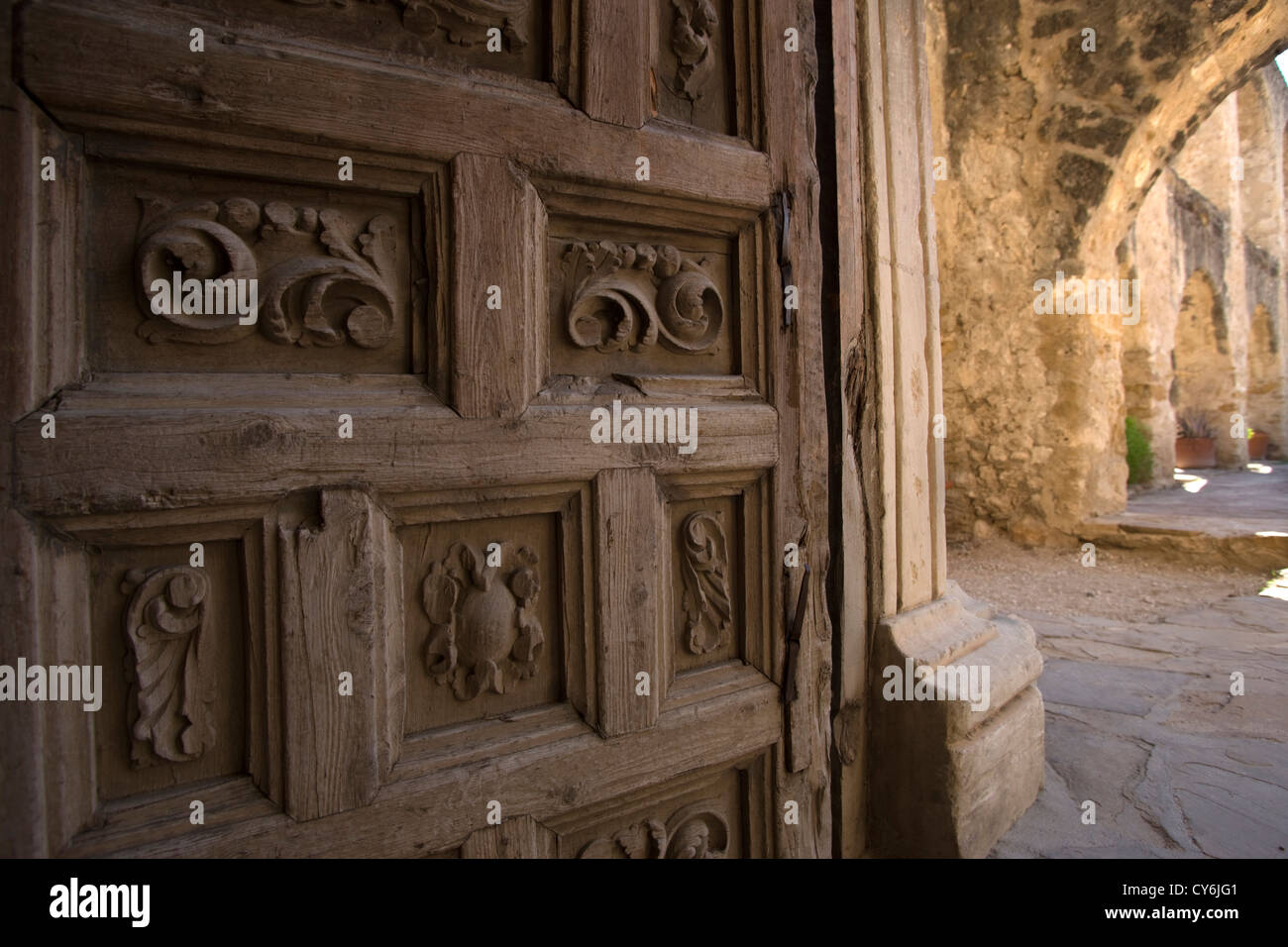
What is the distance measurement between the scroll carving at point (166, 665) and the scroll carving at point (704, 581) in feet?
2.44

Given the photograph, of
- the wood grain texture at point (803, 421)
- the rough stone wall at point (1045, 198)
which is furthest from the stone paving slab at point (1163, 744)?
the rough stone wall at point (1045, 198)

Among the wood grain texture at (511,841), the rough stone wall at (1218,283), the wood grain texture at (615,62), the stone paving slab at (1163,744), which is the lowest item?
the stone paving slab at (1163,744)

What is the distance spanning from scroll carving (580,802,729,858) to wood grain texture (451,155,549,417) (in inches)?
29.0

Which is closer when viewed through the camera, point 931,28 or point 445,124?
point 445,124

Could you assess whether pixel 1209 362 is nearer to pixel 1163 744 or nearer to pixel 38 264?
pixel 1163 744

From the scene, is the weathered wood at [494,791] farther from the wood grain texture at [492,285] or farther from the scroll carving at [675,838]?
the wood grain texture at [492,285]

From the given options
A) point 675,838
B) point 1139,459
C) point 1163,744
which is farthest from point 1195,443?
point 675,838

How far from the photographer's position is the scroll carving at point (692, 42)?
1253 mm

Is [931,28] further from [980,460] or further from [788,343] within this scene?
[788,343]

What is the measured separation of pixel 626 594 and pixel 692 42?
3.21ft

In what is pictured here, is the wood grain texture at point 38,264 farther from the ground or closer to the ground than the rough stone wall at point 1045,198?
closer to the ground

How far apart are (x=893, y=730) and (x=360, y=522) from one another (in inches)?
46.8

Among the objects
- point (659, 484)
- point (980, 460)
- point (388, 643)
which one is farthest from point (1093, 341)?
point (388, 643)

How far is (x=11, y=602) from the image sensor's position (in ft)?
2.62
